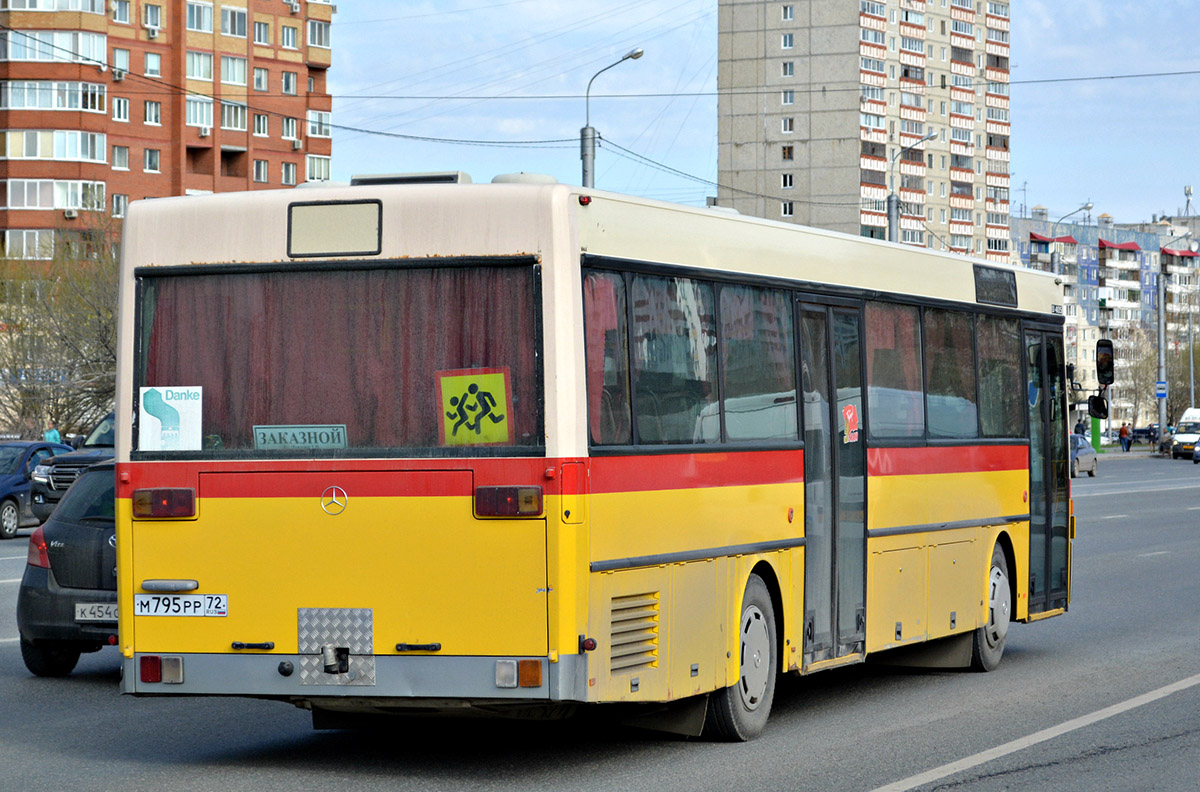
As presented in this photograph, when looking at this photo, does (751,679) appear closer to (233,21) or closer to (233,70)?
(233,70)

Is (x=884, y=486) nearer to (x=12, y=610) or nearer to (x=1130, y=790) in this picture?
(x=1130, y=790)

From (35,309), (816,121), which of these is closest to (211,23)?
(35,309)

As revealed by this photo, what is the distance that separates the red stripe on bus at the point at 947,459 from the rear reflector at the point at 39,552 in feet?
19.5

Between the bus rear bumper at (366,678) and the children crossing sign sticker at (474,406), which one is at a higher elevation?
the children crossing sign sticker at (474,406)

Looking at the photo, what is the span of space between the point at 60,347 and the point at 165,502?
1965 inches

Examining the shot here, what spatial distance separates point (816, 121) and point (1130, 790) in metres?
123

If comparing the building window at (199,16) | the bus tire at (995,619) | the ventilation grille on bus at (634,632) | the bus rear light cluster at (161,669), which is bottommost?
the bus tire at (995,619)

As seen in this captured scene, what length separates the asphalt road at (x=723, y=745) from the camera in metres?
8.63

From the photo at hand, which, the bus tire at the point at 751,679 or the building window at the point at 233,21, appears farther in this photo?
the building window at the point at 233,21

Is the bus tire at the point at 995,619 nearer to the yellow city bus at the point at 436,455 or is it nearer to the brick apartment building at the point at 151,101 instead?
the yellow city bus at the point at 436,455

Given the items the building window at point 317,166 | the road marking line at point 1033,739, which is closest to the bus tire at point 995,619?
the road marking line at point 1033,739

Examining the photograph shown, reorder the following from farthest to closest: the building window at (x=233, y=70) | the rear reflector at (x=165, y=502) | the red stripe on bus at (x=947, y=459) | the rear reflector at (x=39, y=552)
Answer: the building window at (x=233, y=70)
the rear reflector at (x=39, y=552)
the red stripe on bus at (x=947, y=459)
the rear reflector at (x=165, y=502)

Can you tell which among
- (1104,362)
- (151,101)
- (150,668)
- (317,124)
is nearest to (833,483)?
(150,668)

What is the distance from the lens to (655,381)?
896 centimetres
